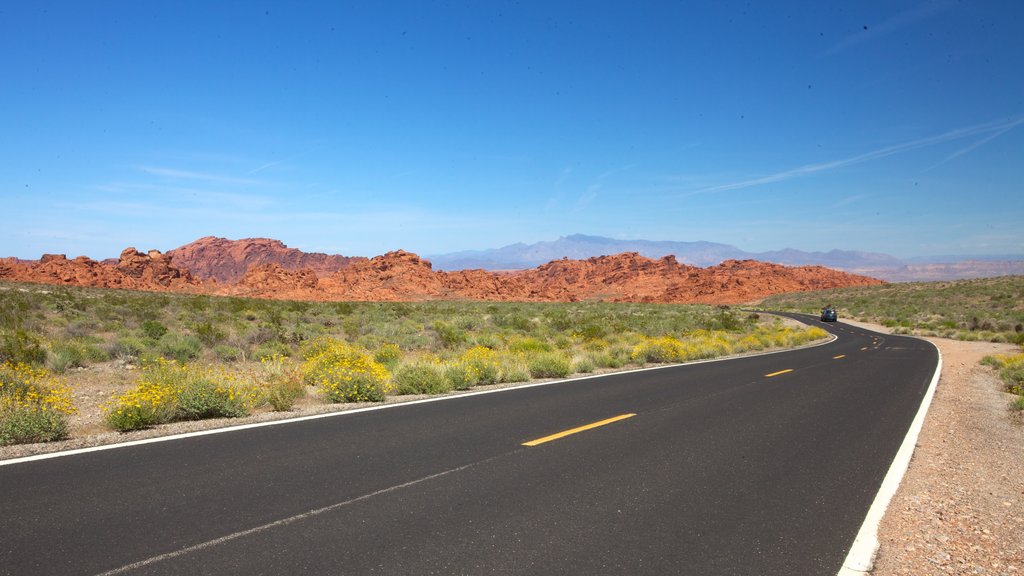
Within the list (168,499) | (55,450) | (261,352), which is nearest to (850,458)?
(168,499)

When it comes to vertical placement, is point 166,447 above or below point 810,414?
above

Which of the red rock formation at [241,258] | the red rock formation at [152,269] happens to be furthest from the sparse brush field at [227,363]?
the red rock formation at [241,258]

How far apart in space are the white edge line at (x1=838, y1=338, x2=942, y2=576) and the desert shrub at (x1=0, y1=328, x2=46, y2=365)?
15.6 meters

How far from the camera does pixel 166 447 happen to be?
6586 mm

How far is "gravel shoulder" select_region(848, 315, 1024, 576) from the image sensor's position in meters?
4.42

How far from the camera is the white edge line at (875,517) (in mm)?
4188

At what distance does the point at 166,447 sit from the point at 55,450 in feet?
3.69

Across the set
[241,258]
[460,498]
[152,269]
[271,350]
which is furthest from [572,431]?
[241,258]

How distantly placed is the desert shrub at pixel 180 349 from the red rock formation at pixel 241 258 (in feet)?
519

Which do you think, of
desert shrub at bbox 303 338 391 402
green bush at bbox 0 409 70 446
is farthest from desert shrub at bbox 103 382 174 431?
desert shrub at bbox 303 338 391 402

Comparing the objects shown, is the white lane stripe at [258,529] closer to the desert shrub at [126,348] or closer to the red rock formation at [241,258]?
the desert shrub at [126,348]

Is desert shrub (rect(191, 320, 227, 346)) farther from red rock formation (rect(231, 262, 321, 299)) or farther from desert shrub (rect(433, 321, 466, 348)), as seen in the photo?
red rock formation (rect(231, 262, 321, 299))

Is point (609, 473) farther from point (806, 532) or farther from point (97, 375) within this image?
point (97, 375)

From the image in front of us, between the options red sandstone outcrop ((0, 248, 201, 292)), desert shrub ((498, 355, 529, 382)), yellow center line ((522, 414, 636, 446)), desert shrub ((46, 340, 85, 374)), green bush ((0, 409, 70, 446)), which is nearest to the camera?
green bush ((0, 409, 70, 446))
